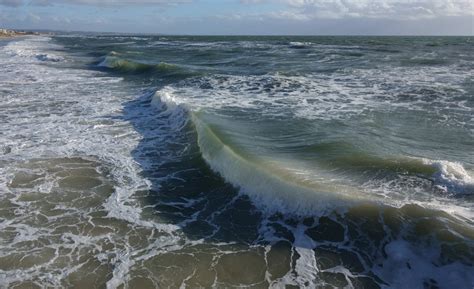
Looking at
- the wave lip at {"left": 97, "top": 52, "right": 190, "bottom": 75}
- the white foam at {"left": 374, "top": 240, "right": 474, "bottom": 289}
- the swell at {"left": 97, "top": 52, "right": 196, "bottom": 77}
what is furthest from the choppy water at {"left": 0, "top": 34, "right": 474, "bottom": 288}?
the wave lip at {"left": 97, "top": 52, "right": 190, "bottom": 75}

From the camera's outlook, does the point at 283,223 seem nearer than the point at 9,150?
Yes

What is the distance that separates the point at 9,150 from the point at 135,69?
67.4 ft

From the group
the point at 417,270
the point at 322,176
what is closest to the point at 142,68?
the point at 322,176

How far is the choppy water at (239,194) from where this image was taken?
6.55 meters

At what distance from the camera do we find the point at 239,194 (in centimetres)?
938

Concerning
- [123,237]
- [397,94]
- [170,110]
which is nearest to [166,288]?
[123,237]

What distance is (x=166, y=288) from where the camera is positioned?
6121mm

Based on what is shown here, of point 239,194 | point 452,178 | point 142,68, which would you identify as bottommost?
point 239,194

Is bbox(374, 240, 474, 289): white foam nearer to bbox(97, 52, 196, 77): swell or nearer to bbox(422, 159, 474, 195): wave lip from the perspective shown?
bbox(422, 159, 474, 195): wave lip

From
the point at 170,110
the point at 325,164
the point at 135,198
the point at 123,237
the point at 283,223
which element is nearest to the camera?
the point at 123,237

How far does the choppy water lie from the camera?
655cm

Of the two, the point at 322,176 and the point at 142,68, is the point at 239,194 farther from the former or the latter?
the point at 142,68

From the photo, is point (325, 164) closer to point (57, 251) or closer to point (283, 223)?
point (283, 223)

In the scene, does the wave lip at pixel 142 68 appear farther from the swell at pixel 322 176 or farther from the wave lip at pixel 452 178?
the wave lip at pixel 452 178
